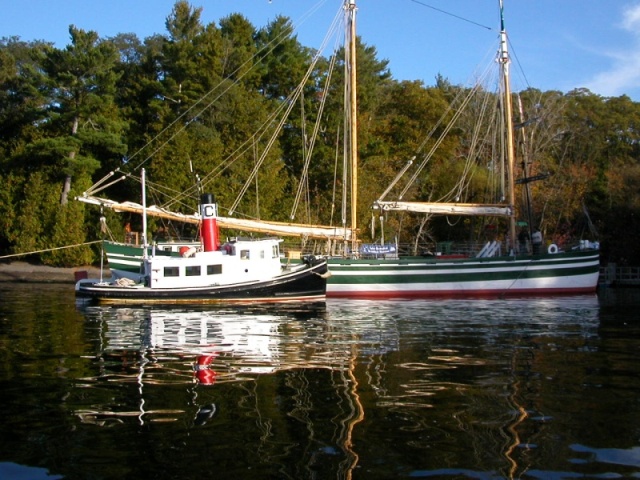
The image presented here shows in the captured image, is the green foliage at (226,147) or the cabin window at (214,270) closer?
the cabin window at (214,270)

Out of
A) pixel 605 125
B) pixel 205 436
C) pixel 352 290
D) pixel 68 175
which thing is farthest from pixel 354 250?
pixel 605 125

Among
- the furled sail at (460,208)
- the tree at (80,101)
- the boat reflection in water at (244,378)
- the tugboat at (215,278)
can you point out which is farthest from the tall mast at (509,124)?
the tree at (80,101)

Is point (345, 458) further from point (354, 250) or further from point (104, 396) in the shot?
point (354, 250)

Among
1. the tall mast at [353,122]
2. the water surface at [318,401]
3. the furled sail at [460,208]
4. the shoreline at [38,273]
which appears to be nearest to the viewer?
the water surface at [318,401]

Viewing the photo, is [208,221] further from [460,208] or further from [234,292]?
[460,208]

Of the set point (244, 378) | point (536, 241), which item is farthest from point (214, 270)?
point (244, 378)

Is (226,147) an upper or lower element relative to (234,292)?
upper

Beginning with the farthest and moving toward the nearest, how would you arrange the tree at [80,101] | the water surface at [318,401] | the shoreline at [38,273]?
the tree at [80,101] → the shoreline at [38,273] → the water surface at [318,401]

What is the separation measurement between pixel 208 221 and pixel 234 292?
4.19 m

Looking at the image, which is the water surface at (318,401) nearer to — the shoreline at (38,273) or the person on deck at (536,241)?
the person on deck at (536,241)

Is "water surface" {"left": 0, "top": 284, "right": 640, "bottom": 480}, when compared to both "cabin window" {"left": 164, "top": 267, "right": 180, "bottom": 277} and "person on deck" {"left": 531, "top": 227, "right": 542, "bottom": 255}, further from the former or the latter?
"person on deck" {"left": 531, "top": 227, "right": 542, "bottom": 255}

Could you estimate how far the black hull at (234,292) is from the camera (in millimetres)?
36125

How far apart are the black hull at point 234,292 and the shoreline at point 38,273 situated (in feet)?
72.9

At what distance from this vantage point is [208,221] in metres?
38.7
